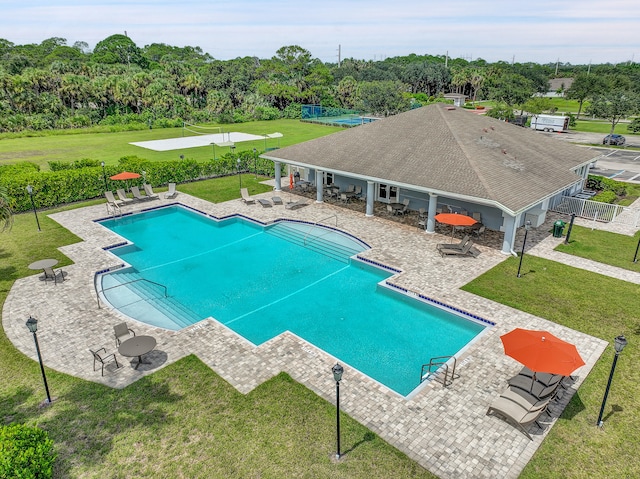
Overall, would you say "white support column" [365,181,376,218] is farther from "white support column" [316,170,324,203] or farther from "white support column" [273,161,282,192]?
"white support column" [273,161,282,192]

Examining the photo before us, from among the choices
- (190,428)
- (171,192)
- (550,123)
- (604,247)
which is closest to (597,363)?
(604,247)

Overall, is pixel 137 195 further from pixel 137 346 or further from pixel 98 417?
pixel 98 417

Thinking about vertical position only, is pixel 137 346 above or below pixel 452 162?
below

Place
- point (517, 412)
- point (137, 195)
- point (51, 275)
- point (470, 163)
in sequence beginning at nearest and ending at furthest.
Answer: point (517, 412)
point (51, 275)
point (470, 163)
point (137, 195)

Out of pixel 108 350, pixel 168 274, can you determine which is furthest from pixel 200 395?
pixel 168 274

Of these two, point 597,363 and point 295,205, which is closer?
point 597,363

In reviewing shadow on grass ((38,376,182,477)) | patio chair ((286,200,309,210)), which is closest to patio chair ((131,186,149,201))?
patio chair ((286,200,309,210))


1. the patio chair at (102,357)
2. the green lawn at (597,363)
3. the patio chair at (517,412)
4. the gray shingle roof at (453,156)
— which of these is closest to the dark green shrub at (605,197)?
the gray shingle roof at (453,156)

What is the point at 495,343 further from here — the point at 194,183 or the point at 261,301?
the point at 194,183

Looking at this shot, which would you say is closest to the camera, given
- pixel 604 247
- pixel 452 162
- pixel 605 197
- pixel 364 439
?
pixel 364 439
